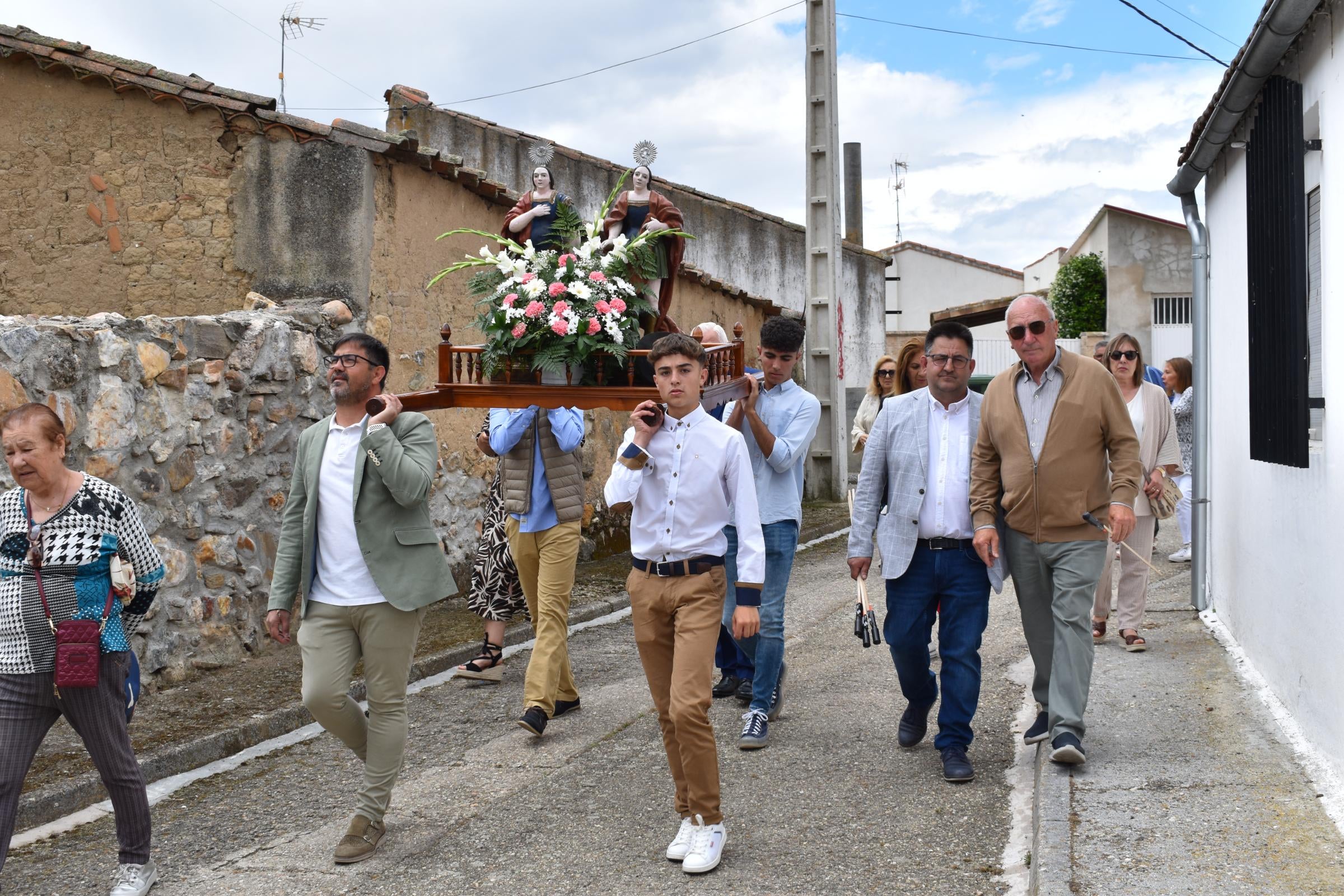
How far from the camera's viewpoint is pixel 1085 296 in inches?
1260

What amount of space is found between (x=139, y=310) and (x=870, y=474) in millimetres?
6312

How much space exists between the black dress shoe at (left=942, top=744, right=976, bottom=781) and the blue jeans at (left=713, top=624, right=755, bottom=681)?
1.64m

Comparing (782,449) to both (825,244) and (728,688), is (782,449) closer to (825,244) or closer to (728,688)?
(728,688)

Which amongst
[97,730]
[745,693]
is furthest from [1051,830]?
[97,730]

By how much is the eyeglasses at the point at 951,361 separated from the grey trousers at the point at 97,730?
364 cm

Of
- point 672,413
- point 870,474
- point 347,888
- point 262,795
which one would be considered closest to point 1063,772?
point 870,474

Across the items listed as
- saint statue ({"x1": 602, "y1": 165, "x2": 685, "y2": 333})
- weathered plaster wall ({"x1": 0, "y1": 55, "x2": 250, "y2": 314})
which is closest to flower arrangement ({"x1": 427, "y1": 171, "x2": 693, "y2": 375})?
saint statue ({"x1": 602, "y1": 165, "x2": 685, "y2": 333})

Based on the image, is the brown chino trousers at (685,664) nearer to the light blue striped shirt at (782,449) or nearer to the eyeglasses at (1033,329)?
the light blue striped shirt at (782,449)

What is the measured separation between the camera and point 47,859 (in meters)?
5.02

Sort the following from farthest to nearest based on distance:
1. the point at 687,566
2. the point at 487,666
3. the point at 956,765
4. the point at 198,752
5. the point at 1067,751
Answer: the point at 487,666 → the point at 198,752 → the point at 956,765 → the point at 1067,751 → the point at 687,566

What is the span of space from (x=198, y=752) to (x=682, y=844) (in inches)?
114

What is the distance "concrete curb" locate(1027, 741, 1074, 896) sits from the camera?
4.14m

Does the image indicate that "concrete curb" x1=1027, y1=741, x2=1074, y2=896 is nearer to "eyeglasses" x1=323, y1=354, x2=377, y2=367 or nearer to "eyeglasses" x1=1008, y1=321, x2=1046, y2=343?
"eyeglasses" x1=1008, y1=321, x2=1046, y2=343

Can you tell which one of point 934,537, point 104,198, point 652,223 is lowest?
point 934,537
